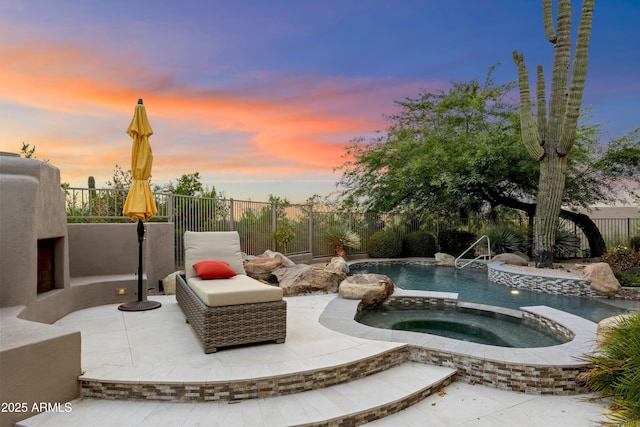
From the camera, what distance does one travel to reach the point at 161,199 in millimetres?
7656

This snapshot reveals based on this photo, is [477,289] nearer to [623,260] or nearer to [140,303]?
[623,260]

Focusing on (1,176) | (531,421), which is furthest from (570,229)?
(1,176)

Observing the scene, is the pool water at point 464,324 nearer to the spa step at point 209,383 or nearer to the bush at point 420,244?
the spa step at point 209,383

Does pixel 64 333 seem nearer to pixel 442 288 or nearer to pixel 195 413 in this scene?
pixel 195 413

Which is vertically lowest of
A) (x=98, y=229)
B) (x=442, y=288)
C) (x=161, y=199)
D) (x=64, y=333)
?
(x=442, y=288)

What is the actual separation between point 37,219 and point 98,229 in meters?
2.24

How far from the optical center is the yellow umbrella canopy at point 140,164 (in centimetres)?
504

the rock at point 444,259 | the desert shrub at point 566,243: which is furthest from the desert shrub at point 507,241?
the rock at point 444,259

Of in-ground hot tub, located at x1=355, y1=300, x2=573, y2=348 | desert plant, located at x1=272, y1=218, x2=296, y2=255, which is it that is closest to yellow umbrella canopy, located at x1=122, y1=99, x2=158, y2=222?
in-ground hot tub, located at x1=355, y1=300, x2=573, y2=348

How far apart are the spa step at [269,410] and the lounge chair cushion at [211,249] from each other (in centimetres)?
253

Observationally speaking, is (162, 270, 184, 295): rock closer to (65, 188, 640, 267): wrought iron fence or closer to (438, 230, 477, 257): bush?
(65, 188, 640, 267): wrought iron fence

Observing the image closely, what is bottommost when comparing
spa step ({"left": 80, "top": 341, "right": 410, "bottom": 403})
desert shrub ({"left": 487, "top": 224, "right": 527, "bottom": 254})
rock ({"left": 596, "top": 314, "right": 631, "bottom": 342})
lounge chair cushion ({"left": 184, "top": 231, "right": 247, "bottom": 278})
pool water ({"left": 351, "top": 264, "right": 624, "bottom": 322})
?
pool water ({"left": 351, "top": 264, "right": 624, "bottom": 322})

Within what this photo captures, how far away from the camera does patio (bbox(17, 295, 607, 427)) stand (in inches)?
104

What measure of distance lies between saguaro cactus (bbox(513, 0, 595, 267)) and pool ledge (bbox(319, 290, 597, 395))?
6.39 metres
